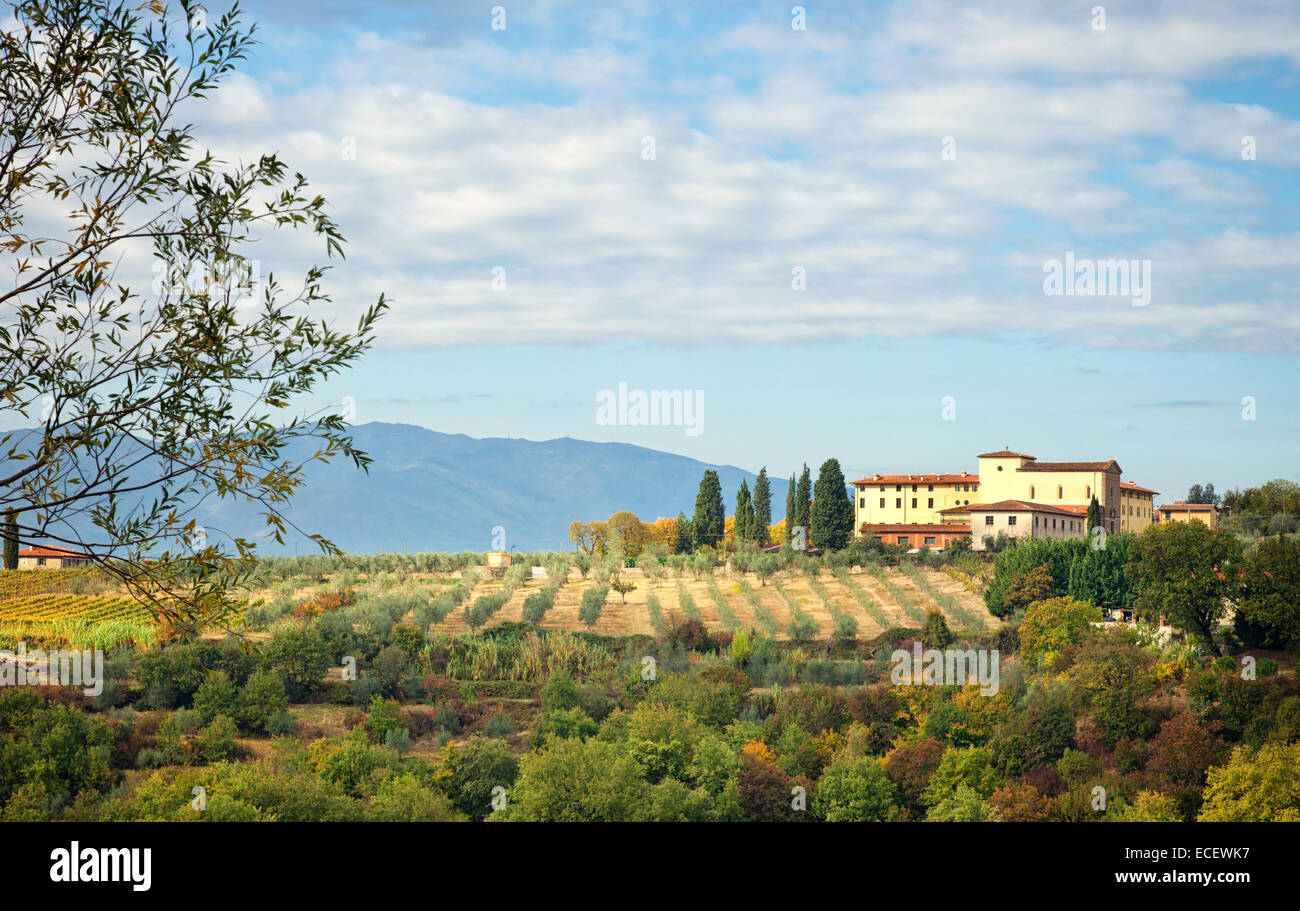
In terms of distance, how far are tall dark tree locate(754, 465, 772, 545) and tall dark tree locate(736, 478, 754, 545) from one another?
596 mm

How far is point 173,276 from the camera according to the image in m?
10.8

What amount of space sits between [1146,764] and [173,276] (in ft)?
106

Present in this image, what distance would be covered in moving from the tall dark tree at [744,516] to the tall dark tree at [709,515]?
1.22 m

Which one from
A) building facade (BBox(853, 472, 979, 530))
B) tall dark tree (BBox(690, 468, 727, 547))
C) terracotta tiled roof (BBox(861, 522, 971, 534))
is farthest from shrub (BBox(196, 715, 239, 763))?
building facade (BBox(853, 472, 979, 530))

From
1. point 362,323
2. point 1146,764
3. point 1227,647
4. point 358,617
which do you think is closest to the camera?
point 362,323

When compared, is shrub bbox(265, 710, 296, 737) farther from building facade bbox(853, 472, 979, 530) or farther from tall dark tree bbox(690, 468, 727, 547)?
building facade bbox(853, 472, 979, 530)

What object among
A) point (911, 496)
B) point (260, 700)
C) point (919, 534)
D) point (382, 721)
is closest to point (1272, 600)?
point (382, 721)

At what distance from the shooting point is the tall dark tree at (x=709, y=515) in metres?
69.6

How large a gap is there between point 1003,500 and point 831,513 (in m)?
17.6

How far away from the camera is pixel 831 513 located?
219 ft

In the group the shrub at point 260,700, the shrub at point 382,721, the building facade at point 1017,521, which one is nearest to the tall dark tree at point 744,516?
the building facade at point 1017,521

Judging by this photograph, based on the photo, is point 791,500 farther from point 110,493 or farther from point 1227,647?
point 110,493
